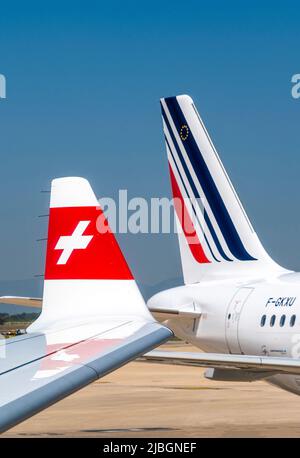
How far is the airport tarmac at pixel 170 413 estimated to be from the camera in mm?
20062

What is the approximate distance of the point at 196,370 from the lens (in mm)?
49281

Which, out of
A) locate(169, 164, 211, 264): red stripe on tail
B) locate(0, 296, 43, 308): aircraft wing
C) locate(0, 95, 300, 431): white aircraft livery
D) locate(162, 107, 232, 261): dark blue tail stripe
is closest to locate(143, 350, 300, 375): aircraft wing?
locate(0, 95, 300, 431): white aircraft livery

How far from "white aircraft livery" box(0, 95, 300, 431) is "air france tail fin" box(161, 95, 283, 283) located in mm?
31

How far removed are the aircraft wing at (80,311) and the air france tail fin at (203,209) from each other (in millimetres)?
18718

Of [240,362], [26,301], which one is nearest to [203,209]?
[26,301]

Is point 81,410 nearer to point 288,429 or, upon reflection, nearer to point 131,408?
point 131,408

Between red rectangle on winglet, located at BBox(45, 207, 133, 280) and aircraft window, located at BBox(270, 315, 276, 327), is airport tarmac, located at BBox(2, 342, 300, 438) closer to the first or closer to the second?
aircraft window, located at BBox(270, 315, 276, 327)

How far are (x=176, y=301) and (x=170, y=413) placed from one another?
289cm

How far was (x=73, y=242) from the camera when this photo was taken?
693 cm

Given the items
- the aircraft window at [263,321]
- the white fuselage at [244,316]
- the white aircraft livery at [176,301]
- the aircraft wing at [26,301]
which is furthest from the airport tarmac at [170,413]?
the aircraft wing at [26,301]

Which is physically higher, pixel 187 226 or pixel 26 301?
pixel 187 226

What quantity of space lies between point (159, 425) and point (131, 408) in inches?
178

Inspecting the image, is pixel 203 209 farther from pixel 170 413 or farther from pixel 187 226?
pixel 170 413
